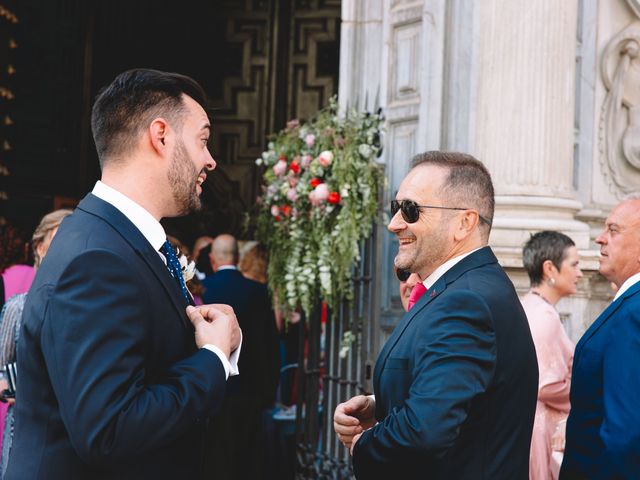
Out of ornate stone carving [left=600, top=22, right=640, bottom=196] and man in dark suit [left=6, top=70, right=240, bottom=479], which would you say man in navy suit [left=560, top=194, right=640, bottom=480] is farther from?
ornate stone carving [left=600, top=22, right=640, bottom=196]

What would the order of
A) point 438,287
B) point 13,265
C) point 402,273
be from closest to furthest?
point 438,287 → point 402,273 → point 13,265

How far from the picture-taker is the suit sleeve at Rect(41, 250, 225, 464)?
6.64 feet

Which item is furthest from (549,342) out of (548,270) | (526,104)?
(526,104)

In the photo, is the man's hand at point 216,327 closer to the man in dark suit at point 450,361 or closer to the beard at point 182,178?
the beard at point 182,178

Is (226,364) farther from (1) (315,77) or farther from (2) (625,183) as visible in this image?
(1) (315,77)

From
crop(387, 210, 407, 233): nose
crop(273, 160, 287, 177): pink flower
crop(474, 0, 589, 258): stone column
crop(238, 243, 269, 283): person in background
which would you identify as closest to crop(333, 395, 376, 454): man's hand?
crop(387, 210, 407, 233): nose

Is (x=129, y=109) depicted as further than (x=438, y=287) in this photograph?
No

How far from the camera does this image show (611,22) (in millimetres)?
6203

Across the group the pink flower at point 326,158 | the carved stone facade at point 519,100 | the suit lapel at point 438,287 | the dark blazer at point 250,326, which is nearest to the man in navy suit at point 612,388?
the suit lapel at point 438,287

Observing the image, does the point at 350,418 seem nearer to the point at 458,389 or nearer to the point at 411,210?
the point at 458,389

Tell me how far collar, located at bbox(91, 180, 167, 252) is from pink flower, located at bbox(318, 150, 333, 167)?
3.63m

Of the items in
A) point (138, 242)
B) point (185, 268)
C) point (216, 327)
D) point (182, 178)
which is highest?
point (182, 178)

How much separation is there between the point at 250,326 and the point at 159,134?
4895mm

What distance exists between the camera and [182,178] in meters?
2.43
